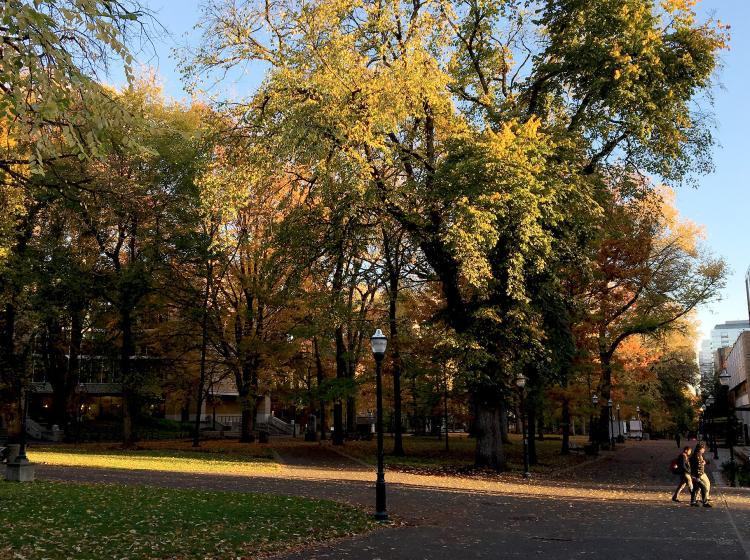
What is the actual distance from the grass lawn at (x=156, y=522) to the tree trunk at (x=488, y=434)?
1063cm

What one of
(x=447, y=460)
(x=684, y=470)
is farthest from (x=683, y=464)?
(x=447, y=460)

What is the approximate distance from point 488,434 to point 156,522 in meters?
15.7

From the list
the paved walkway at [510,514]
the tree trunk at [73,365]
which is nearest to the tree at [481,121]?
the paved walkway at [510,514]

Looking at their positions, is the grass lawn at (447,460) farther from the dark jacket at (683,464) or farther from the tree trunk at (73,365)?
the tree trunk at (73,365)

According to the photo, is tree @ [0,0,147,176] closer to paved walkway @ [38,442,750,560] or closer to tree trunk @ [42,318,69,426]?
paved walkway @ [38,442,750,560]

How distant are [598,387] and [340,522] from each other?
1106 inches

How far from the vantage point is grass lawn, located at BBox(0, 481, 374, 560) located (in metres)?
9.05

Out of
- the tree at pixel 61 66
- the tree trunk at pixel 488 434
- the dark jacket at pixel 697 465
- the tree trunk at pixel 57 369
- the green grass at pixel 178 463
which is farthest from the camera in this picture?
the tree trunk at pixel 57 369

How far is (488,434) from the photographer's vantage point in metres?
24.4

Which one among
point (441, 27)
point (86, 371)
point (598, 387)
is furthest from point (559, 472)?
point (86, 371)

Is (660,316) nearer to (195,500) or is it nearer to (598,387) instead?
(598,387)

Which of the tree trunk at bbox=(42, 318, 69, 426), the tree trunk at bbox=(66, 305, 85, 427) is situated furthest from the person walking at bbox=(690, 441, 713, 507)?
the tree trunk at bbox=(42, 318, 69, 426)

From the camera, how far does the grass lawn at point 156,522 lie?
905 cm

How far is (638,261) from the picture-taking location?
36.2m
